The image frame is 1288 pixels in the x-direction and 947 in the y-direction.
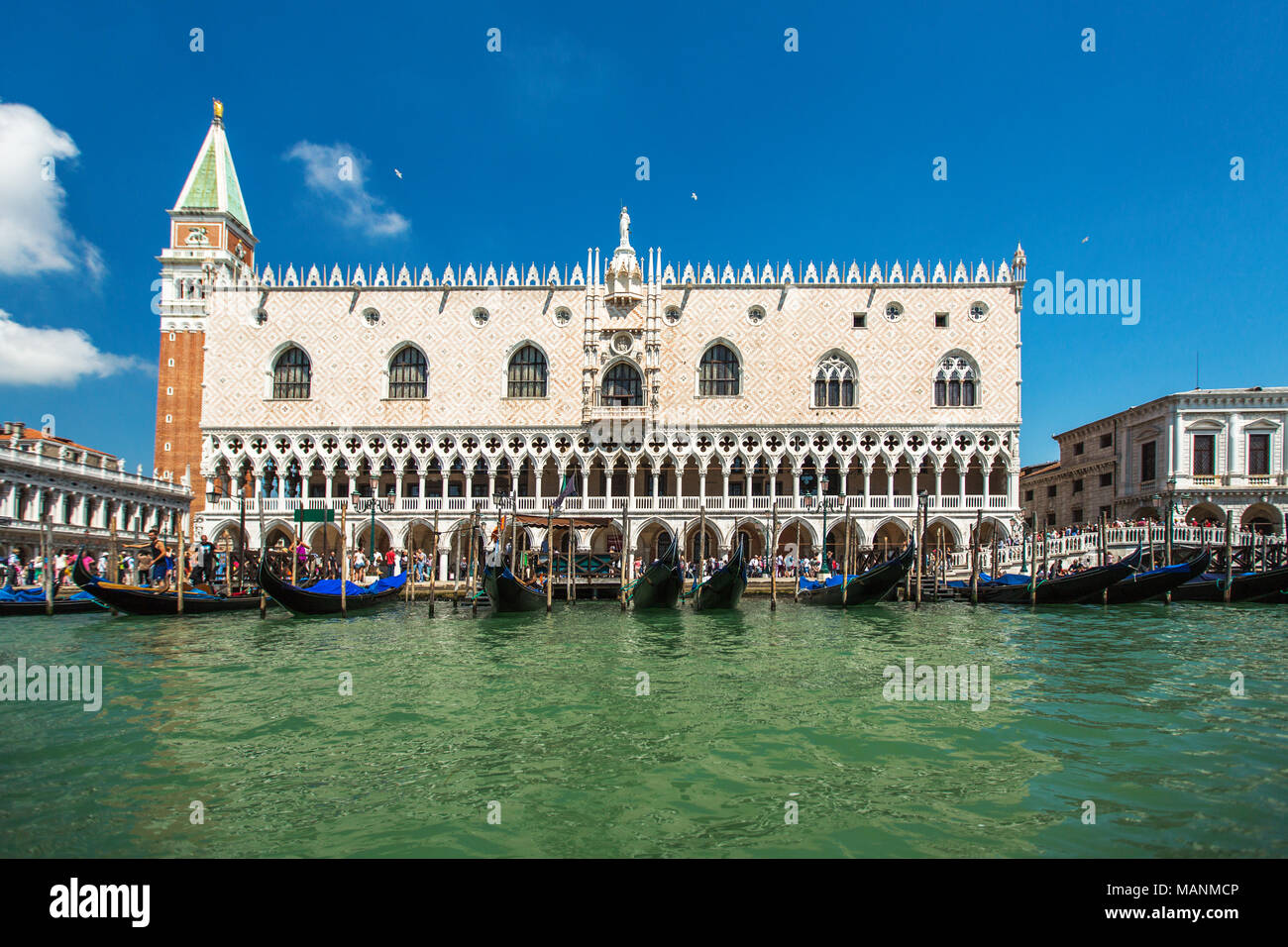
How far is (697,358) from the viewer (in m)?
24.3

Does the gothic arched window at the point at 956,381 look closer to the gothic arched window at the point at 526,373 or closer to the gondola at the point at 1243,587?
the gondola at the point at 1243,587

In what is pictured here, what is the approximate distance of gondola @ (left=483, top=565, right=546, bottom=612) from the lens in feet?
49.6

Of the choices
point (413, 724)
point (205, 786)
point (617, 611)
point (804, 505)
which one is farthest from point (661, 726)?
point (804, 505)

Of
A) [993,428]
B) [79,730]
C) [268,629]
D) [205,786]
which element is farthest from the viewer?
[993,428]

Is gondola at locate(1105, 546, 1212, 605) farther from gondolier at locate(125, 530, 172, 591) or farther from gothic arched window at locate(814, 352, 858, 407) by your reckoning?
gondolier at locate(125, 530, 172, 591)

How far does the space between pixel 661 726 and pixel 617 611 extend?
32.9ft

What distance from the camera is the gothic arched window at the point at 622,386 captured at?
2448cm

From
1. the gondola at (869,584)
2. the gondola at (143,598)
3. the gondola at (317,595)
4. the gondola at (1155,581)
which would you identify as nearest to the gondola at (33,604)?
the gondola at (143,598)

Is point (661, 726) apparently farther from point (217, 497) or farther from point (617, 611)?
point (217, 497)

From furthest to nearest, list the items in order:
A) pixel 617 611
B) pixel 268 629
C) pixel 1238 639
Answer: pixel 617 611, pixel 268 629, pixel 1238 639

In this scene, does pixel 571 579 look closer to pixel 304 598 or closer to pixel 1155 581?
pixel 304 598

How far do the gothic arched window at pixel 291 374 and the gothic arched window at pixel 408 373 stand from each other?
2.62 metres

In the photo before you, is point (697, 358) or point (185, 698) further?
point (697, 358)

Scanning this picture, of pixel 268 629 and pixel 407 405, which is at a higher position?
pixel 407 405
